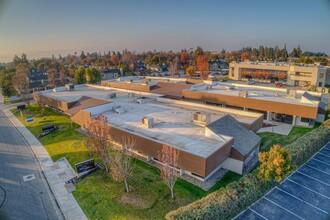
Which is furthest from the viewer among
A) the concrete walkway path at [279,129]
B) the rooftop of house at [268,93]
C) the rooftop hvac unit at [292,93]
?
the rooftop hvac unit at [292,93]

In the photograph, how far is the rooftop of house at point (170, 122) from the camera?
21062 millimetres

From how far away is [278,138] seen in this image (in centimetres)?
3003

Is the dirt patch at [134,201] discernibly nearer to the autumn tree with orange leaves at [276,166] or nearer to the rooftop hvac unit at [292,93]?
the autumn tree with orange leaves at [276,166]

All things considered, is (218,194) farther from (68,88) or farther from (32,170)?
→ (68,88)

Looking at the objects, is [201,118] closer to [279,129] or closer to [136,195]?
[136,195]

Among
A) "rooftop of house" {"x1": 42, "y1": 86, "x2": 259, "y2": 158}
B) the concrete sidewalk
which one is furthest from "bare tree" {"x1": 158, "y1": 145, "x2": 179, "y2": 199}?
the concrete sidewalk

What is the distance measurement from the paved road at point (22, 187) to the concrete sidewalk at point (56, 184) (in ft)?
1.79

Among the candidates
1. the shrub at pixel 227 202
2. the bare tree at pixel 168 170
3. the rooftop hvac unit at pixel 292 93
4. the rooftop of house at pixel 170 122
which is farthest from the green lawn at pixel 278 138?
the bare tree at pixel 168 170

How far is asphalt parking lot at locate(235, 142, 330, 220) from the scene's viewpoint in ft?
55.0

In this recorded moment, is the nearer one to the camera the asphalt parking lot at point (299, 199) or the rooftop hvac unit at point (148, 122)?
the asphalt parking lot at point (299, 199)

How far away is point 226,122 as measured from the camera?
24859 millimetres

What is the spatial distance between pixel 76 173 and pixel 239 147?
17.7 meters

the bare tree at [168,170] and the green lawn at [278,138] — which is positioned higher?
the bare tree at [168,170]

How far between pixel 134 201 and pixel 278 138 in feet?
74.3
